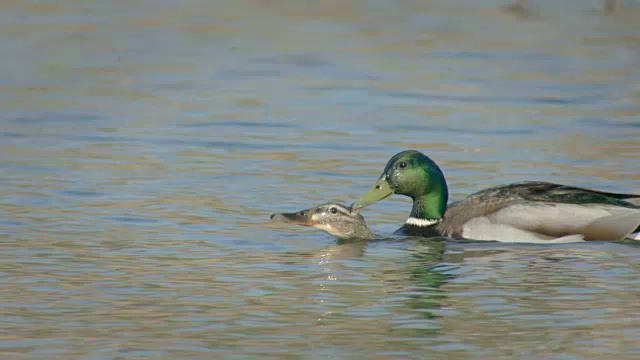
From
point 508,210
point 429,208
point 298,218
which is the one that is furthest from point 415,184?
point 298,218

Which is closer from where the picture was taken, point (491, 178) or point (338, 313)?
point (338, 313)

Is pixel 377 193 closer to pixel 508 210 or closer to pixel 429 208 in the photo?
pixel 429 208

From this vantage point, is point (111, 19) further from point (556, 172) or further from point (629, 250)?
point (629, 250)

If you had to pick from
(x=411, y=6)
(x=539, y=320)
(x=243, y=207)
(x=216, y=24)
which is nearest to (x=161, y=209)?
(x=243, y=207)

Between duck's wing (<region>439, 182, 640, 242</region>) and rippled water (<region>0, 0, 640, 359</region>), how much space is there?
0.66 feet

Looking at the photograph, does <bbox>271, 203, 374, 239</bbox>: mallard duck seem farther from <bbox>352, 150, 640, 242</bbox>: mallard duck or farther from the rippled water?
<bbox>352, 150, 640, 242</bbox>: mallard duck

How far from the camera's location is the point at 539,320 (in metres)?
10.1

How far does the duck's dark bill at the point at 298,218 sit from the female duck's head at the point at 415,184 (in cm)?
47

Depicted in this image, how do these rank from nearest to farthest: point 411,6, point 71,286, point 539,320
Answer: point 539,320 < point 71,286 < point 411,6

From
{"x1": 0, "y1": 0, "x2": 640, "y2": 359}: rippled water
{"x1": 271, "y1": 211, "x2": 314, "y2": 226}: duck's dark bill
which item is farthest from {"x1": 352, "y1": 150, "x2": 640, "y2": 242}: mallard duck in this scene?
{"x1": 271, "y1": 211, "x2": 314, "y2": 226}: duck's dark bill

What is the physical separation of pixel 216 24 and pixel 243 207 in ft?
42.1

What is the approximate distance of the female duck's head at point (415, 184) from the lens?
45.2 feet

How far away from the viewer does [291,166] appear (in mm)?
16172

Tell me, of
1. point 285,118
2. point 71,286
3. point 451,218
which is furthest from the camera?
point 285,118
